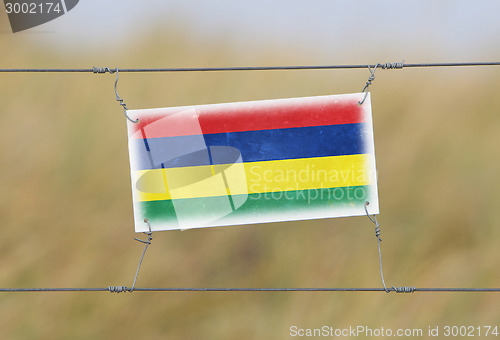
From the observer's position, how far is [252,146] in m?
1.99

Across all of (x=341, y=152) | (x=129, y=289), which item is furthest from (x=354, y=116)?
(x=129, y=289)

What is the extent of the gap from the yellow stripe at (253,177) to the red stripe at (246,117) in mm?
135

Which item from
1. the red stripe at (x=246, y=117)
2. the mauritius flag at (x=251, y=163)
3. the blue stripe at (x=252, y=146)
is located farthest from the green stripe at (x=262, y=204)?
the red stripe at (x=246, y=117)

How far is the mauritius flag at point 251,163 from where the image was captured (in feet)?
6.49

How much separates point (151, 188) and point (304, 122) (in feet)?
2.02

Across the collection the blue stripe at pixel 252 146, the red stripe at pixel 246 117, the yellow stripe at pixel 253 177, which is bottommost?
the yellow stripe at pixel 253 177

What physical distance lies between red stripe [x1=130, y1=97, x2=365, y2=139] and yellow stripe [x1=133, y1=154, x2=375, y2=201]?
0.44 ft

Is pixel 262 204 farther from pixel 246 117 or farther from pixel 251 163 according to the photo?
pixel 246 117

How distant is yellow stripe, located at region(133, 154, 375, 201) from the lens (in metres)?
1.98

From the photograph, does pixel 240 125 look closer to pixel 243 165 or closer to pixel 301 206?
pixel 243 165

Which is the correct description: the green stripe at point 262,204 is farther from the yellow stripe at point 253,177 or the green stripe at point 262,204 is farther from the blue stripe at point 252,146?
the blue stripe at point 252,146

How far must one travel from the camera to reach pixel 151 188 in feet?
6.51

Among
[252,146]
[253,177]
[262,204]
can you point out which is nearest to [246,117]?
[252,146]

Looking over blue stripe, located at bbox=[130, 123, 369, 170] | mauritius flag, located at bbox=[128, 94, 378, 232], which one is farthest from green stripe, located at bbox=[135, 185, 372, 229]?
blue stripe, located at bbox=[130, 123, 369, 170]
